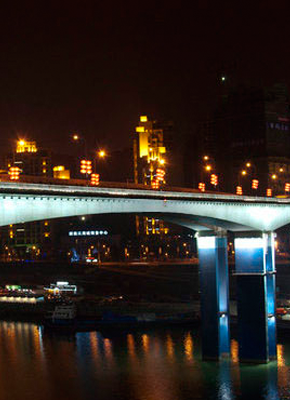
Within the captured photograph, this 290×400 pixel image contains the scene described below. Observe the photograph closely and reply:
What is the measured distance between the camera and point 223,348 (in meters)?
40.9

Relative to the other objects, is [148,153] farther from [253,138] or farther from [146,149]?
[253,138]

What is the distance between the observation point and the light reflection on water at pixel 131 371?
113 feet

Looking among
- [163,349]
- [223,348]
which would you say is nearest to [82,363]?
[163,349]

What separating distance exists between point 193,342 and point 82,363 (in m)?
9.72

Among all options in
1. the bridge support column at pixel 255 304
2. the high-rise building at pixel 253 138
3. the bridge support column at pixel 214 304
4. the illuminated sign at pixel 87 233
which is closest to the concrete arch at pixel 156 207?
the bridge support column at pixel 214 304

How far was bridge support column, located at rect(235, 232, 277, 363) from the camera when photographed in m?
39.7

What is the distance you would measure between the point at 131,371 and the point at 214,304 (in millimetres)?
6722

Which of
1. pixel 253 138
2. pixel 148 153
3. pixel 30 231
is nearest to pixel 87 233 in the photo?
pixel 30 231

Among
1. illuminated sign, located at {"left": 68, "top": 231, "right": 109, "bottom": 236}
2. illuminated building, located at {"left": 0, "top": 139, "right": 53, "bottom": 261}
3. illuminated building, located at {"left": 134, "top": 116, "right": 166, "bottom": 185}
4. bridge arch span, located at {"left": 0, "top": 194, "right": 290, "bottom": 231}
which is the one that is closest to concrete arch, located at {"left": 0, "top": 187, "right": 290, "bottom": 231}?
bridge arch span, located at {"left": 0, "top": 194, "right": 290, "bottom": 231}

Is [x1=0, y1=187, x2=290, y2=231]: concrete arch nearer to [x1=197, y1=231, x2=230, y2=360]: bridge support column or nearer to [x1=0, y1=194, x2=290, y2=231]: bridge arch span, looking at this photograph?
[x1=0, y1=194, x2=290, y2=231]: bridge arch span

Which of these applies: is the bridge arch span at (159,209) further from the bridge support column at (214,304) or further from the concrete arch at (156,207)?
the bridge support column at (214,304)

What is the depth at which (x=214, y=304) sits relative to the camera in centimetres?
4078

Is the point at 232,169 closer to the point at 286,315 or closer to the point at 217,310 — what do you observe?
the point at 286,315

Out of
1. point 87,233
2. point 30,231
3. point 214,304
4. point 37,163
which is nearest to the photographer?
point 214,304
